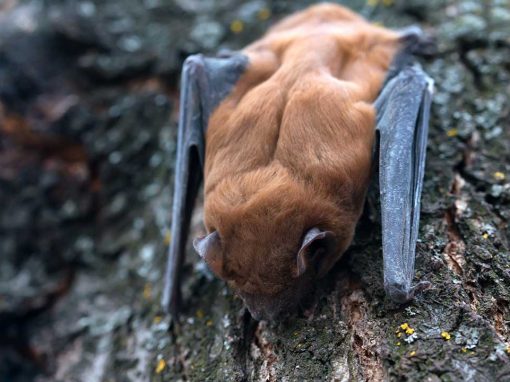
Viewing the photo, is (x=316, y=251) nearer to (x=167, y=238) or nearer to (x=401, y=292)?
(x=401, y=292)

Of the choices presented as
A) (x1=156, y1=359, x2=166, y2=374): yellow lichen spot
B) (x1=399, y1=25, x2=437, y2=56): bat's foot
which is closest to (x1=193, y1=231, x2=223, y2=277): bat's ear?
(x1=156, y1=359, x2=166, y2=374): yellow lichen spot

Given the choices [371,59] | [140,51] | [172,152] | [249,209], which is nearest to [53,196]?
[172,152]

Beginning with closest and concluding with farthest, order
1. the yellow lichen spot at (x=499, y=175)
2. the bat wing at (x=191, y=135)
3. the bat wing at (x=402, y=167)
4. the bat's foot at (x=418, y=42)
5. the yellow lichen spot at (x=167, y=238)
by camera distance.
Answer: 1. the bat wing at (x=402, y=167)
2. the yellow lichen spot at (x=499, y=175)
3. the bat wing at (x=191, y=135)
4. the bat's foot at (x=418, y=42)
5. the yellow lichen spot at (x=167, y=238)

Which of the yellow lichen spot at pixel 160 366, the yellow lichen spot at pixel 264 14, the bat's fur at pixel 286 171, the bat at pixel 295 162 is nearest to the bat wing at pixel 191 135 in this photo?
the bat at pixel 295 162

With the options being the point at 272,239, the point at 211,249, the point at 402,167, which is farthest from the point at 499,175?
the point at 211,249

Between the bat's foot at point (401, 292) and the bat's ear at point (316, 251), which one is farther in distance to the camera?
the bat's ear at point (316, 251)

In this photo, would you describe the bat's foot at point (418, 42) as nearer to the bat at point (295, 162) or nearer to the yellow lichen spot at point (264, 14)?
the bat at point (295, 162)

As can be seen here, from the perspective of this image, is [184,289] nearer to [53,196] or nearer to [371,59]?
[53,196]
